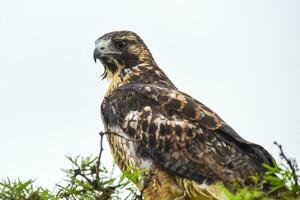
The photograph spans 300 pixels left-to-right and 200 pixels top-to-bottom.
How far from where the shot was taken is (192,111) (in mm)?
8609

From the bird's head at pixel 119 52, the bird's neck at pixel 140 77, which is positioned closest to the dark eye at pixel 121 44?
the bird's head at pixel 119 52

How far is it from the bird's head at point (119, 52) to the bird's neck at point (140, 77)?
83mm

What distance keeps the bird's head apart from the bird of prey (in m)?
0.99

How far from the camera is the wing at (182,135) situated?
806cm

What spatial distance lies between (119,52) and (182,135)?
239cm

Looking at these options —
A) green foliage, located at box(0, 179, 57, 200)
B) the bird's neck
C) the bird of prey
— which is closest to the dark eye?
the bird's neck

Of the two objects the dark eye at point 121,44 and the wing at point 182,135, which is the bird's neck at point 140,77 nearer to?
the dark eye at point 121,44

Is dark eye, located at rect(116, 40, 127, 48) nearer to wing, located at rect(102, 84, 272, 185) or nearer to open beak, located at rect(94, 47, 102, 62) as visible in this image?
open beak, located at rect(94, 47, 102, 62)

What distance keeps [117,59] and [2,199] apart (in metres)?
5.16

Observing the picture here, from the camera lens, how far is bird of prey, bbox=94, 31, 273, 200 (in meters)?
8.00

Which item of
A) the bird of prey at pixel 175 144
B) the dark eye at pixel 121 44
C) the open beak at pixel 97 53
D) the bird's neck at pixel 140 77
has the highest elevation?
the dark eye at pixel 121 44

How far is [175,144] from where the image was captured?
27.7 ft

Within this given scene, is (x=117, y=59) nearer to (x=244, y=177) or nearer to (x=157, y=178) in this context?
(x=157, y=178)

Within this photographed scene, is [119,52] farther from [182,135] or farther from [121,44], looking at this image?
[182,135]
